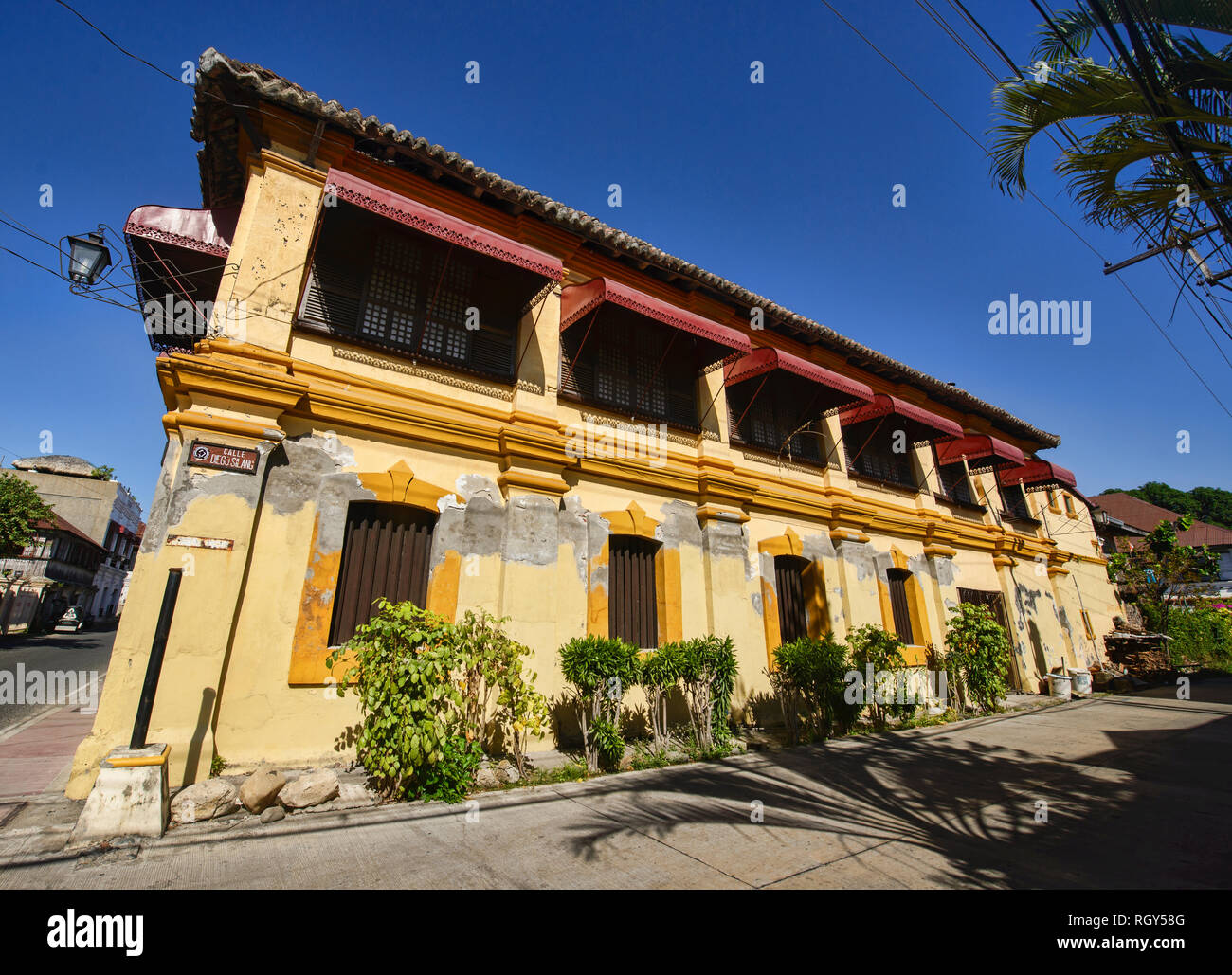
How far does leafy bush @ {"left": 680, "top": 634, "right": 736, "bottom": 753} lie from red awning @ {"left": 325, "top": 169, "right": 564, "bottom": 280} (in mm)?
5030

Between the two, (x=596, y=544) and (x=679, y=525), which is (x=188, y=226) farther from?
(x=679, y=525)

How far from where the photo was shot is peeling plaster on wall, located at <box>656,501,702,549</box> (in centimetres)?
→ 805

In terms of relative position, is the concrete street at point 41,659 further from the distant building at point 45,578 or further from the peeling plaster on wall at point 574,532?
the peeling plaster on wall at point 574,532

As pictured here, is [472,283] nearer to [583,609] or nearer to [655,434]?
[655,434]

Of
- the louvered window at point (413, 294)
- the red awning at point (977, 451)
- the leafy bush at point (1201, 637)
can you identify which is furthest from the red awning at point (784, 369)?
the leafy bush at point (1201, 637)

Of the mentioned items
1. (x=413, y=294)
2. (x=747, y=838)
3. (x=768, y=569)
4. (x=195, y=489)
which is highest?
(x=413, y=294)

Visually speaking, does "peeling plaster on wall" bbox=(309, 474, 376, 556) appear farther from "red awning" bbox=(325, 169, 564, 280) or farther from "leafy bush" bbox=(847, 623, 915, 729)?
"leafy bush" bbox=(847, 623, 915, 729)

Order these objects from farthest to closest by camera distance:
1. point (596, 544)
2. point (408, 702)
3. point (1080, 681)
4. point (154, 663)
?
1. point (1080, 681)
2. point (596, 544)
3. point (408, 702)
4. point (154, 663)

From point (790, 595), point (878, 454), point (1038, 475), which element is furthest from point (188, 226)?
point (1038, 475)

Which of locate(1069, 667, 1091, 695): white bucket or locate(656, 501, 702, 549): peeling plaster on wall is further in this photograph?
locate(1069, 667, 1091, 695): white bucket

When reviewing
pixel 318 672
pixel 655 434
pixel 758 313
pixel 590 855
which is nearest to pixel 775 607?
pixel 655 434

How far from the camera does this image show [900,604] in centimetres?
1146

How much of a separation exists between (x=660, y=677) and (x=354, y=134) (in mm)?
7513

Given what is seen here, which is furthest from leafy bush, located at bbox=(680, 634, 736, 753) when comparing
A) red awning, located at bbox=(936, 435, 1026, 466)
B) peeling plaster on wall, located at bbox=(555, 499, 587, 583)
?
red awning, located at bbox=(936, 435, 1026, 466)
